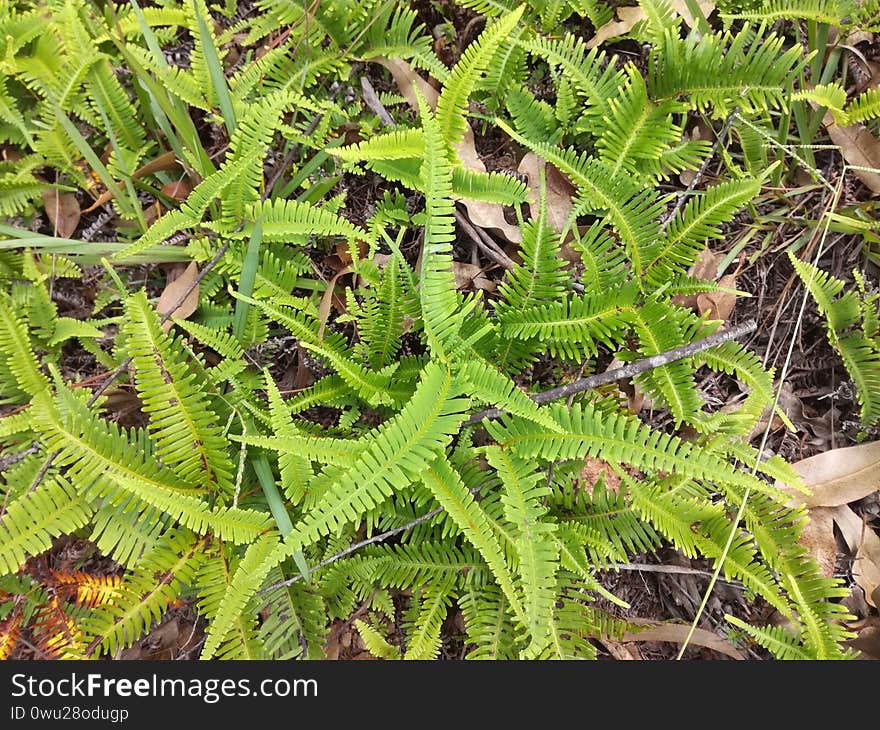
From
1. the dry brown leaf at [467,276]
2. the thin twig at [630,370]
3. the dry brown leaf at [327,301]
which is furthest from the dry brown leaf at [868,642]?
the dry brown leaf at [327,301]

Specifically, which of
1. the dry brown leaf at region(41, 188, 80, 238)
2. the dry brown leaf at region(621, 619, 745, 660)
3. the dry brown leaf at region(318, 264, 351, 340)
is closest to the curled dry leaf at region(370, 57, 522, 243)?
the dry brown leaf at region(318, 264, 351, 340)

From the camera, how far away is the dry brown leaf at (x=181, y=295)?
2.31m

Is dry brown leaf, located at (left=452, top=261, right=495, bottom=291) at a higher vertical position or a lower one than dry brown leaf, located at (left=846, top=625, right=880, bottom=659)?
higher

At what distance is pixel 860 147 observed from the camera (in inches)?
92.4

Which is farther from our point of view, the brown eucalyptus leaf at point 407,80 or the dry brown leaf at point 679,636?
the brown eucalyptus leaf at point 407,80

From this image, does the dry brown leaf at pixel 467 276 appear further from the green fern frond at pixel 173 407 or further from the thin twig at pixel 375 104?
the green fern frond at pixel 173 407

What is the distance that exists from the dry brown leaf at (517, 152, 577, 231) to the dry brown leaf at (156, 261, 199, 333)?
1343 mm

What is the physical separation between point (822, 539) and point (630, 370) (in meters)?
1.04

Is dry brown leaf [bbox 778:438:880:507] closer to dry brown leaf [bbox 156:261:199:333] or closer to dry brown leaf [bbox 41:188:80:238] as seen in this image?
dry brown leaf [bbox 156:261:199:333]

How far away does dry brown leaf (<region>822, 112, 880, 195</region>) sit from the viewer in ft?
7.66

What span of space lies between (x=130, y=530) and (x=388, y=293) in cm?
117

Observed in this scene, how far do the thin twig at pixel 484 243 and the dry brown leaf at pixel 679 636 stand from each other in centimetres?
142

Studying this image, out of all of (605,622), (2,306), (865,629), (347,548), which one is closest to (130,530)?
(347,548)

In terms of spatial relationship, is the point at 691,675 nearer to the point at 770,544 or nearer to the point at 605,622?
the point at 605,622
